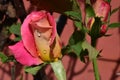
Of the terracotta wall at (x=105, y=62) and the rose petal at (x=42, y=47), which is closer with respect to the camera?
the rose petal at (x=42, y=47)

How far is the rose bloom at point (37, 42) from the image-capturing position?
1.79ft

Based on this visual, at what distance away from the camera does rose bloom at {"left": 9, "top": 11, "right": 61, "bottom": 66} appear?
547mm

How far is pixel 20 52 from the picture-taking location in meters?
0.55

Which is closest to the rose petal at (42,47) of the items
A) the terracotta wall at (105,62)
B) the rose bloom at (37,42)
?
the rose bloom at (37,42)

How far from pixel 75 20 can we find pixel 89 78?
978mm

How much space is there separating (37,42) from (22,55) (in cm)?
3

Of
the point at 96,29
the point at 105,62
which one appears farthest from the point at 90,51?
the point at 105,62

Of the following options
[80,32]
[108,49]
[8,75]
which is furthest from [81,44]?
[8,75]

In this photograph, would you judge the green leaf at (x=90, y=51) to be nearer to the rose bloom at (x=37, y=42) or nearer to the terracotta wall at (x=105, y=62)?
the rose bloom at (x=37, y=42)

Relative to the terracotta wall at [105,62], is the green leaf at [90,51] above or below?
above

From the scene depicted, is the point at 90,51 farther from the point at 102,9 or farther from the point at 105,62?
the point at 105,62

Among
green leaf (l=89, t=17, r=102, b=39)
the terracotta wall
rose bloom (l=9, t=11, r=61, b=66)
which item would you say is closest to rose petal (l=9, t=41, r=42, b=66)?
rose bloom (l=9, t=11, r=61, b=66)

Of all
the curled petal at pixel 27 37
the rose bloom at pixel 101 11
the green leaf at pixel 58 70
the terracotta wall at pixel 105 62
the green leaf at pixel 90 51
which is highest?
the rose bloom at pixel 101 11

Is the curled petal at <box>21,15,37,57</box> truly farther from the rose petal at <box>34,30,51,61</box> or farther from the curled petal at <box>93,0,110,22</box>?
the curled petal at <box>93,0,110,22</box>
